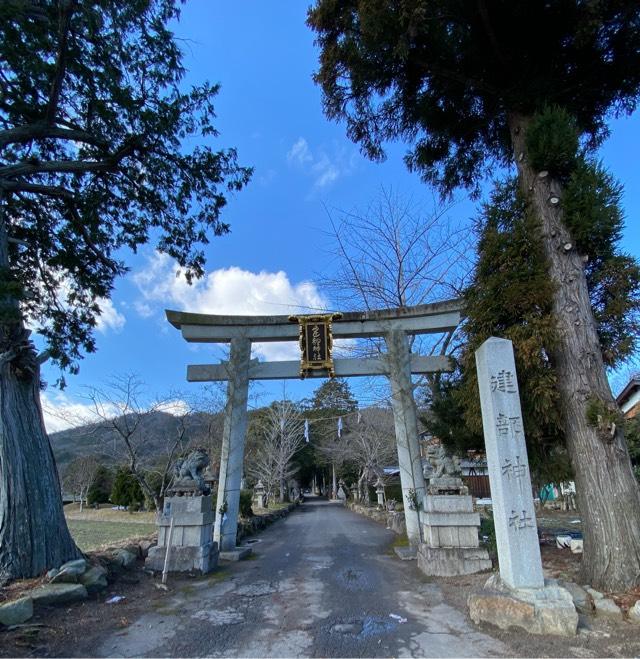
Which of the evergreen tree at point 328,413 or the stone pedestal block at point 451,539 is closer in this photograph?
the stone pedestal block at point 451,539

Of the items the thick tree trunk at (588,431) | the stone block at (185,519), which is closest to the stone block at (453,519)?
the thick tree trunk at (588,431)

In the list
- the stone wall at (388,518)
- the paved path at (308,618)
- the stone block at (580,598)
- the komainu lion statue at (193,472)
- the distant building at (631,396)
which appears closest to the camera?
the paved path at (308,618)

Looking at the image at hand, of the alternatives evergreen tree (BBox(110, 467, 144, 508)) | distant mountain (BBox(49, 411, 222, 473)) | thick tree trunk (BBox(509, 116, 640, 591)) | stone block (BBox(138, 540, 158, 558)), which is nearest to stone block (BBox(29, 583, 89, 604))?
stone block (BBox(138, 540, 158, 558))

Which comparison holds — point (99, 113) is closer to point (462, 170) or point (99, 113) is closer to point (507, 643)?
point (462, 170)

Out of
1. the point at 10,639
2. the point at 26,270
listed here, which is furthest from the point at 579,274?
the point at 26,270

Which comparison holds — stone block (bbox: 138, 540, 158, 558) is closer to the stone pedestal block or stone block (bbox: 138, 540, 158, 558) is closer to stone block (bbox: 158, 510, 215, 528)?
stone block (bbox: 158, 510, 215, 528)

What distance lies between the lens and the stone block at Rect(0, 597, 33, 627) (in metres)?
4.05

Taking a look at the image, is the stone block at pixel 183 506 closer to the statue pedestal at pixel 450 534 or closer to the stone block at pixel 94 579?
the stone block at pixel 94 579

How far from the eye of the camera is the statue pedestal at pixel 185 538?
6805 millimetres

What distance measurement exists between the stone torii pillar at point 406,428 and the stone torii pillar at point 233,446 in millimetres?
3418

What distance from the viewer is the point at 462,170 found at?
861cm

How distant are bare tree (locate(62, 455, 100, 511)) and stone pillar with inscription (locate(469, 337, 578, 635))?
27536 millimetres

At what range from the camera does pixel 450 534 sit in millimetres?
6621

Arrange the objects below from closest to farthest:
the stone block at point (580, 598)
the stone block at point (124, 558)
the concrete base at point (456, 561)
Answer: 1. the stone block at point (580, 598)
2. the concrete base at point (456, 561)
3. the stone block at point (124, 558)
